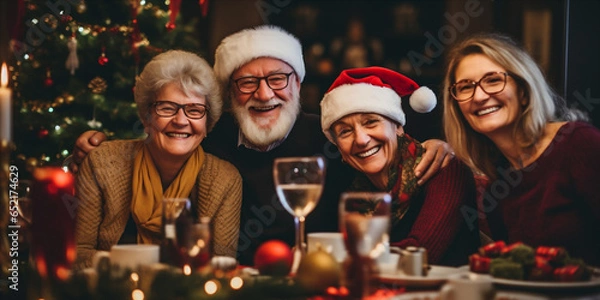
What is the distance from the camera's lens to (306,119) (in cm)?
276

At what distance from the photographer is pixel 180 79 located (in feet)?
7.58

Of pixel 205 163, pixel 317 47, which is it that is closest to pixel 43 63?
pixel 205 163

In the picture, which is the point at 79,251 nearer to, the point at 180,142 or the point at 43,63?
the point at 180,142

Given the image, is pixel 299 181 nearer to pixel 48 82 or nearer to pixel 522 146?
pixel 522 146

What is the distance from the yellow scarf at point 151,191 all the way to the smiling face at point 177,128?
8 centimetres

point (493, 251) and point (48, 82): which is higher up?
point (48, 82)

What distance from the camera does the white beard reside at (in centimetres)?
252

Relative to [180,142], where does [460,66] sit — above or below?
above

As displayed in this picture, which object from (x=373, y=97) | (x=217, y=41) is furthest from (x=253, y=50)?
(x=217, y=41)

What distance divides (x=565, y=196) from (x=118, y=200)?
1.49m

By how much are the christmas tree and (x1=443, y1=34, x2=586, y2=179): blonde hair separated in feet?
5.40

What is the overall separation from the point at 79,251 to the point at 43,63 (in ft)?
5.19

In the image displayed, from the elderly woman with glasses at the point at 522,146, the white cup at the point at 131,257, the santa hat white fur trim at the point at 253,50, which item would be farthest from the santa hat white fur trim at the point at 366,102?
the white cup at the point at 131,257

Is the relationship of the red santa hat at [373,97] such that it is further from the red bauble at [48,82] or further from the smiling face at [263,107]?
the red bauble at [48,82]
